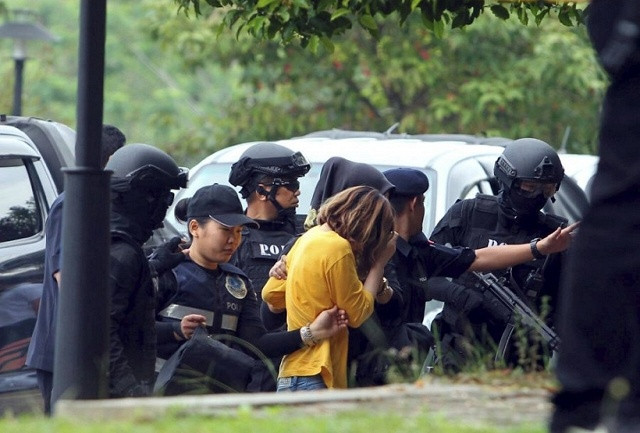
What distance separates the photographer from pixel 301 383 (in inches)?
273

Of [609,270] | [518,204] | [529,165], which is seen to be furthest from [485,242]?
[609,270]

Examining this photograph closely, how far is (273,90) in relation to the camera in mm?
20312

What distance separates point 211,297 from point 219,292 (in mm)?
48

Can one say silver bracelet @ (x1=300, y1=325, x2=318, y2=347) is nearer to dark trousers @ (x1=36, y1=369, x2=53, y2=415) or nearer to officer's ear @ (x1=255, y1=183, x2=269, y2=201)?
dark trousers @ (x1=36, y1=369, x2=53, y2=415)

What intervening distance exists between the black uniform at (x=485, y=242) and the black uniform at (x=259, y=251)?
87cm

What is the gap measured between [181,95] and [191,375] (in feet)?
128

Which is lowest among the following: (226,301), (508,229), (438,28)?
(226,301)

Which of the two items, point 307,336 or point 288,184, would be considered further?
point 288,184

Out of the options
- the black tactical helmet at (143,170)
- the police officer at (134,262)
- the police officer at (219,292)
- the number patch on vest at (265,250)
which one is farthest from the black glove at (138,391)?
the number patch on vest at (265,250)

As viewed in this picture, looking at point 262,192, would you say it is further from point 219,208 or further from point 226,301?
point 226,301

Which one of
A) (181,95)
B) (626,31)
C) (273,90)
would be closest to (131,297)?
(626,31)

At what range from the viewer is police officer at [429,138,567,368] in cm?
821

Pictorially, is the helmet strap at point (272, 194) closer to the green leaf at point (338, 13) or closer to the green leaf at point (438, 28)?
the green leaf at point (338, 13)

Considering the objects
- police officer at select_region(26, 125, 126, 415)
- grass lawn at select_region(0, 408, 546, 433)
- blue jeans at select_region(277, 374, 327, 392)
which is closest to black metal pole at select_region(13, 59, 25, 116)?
blue jeans at select_region(277, 374, 327, 392)
